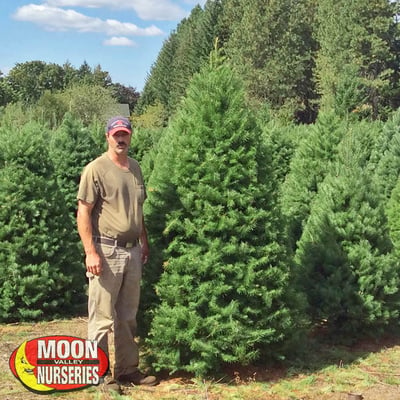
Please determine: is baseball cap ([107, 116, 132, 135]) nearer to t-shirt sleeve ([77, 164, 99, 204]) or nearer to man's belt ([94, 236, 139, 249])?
t-shirt sleeve ([77, 164, 99, 204])

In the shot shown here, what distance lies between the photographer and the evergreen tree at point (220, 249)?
4.45 meters

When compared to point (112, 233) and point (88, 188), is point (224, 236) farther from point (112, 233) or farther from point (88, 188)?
point (88, 188)

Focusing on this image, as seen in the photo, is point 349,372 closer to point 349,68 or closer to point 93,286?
point 93,286

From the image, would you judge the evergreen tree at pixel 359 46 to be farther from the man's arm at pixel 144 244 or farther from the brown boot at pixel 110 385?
the brown boot at pixel 110 385

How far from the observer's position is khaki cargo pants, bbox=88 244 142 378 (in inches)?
167

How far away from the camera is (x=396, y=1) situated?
44812 millimetres

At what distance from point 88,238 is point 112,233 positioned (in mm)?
199

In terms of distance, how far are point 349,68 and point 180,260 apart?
37830 mm

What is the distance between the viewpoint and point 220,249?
14.7 ft

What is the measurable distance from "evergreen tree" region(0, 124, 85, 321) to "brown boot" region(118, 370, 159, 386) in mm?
2310

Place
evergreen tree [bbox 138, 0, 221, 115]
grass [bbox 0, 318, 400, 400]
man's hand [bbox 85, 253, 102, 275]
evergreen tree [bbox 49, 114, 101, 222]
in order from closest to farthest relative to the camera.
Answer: man's hand [bbox 85, 253, 102, 275] < grass [bbox 0, 318, 400, 400] < evergreen tree [bbox 49, 114, 101, 222] < evergreen tree [bbox 138, 0, 221, 115]

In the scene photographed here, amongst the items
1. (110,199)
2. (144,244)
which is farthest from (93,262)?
(144,244)

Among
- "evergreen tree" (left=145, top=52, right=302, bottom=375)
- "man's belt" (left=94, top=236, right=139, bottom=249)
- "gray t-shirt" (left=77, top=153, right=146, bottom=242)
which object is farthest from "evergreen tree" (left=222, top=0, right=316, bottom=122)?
"man's belt" (left=94, top=236, right=139, bottom=249)

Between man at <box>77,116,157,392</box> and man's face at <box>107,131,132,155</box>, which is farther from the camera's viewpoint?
man's face at <box>107,131,132,155</box>
